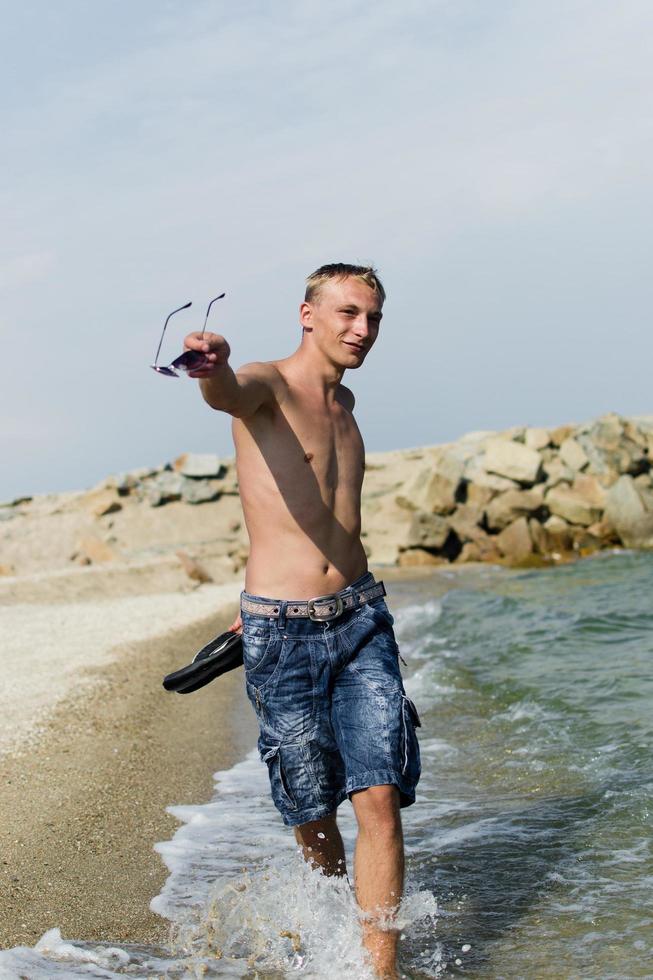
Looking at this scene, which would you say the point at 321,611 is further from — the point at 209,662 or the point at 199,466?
the point at 199,466

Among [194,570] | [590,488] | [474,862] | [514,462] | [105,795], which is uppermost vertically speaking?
[514,462]

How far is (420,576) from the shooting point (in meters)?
19.4

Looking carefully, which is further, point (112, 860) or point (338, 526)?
point (112, 860)

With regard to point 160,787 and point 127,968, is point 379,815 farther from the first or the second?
point 160,787

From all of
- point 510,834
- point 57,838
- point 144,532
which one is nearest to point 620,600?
point 510,834

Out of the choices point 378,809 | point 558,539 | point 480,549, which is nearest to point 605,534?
point 558,539

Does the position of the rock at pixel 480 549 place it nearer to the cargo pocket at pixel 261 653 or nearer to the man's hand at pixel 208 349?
the cargo pocket at pixel 261 653

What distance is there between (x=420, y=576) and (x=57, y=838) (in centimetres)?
1467

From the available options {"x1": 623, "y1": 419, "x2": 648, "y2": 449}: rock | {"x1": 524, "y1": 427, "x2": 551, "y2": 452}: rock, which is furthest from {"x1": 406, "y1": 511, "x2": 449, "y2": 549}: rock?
{"x1": 623, "y1": 419, "x2": 648, "y2": 449}: rock

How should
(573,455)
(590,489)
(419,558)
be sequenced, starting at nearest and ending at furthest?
(419,558) < (590,489) < (573,455)

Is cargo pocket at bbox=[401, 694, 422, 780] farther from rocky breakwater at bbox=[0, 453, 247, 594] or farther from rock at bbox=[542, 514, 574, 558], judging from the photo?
rock at bbox=[542, 514, 574, 558]

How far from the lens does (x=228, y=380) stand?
3314 mm

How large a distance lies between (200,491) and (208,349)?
906 inches

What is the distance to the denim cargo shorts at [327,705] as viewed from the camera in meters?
3.55
